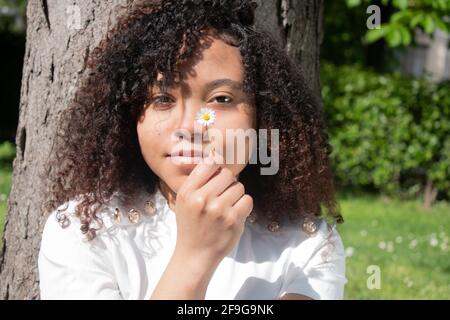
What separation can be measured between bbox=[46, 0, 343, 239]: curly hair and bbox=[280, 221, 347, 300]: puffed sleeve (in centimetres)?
12

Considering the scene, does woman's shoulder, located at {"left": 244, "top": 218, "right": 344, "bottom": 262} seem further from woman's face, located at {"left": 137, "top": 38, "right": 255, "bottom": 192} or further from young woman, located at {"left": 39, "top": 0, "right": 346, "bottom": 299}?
woman's face, located at {"left": 137, "top": 38, "right": 255, "bottom": 192}

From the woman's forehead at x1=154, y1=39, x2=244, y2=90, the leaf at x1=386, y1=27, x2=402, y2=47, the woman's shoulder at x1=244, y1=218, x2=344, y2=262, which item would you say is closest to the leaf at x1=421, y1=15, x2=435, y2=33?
the leaf at x1=386, y1=27, x2=402, y2=47

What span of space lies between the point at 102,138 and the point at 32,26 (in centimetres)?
81

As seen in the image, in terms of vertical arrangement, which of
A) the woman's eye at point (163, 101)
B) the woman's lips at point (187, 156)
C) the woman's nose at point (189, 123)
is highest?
the woman's eye at point (163, 101)

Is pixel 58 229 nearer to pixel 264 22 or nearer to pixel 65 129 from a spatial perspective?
pixel 65 129

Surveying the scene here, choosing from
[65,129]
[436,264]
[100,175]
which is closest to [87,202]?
[100,175]

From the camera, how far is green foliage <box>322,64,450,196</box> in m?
7.88

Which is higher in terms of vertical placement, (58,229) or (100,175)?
(100,175)

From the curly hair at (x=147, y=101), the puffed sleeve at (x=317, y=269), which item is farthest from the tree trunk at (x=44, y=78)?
the puffed sleeve at (x=317, y=269)

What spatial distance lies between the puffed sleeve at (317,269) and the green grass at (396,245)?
2.06 m

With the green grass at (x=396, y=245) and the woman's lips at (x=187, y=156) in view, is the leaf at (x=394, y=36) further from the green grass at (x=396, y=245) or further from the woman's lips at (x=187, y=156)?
the woman's lips at (x=187, y=156)

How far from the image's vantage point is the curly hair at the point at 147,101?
160 cm

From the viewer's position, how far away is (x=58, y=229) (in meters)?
1.60

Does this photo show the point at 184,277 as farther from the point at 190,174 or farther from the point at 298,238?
the point at 298,238
